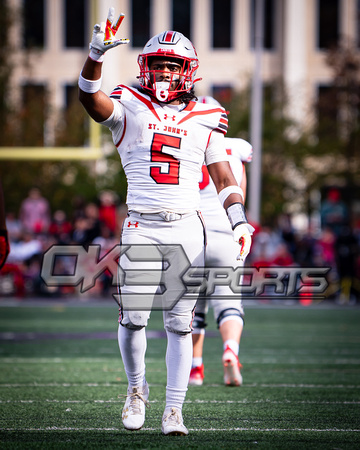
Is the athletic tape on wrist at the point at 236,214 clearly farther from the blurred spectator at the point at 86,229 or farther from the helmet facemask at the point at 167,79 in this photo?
the blurred spectator at the point at 86,229

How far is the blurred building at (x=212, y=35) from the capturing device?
26.0 m

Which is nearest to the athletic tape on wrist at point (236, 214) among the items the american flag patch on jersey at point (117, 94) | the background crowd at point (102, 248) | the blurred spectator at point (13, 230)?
the american flag patch on jersey at point (117, 94)

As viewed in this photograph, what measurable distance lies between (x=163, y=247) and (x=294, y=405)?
1455 millimetres

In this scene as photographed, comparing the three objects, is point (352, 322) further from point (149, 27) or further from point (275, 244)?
point (149, 27)

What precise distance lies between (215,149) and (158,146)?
31cm

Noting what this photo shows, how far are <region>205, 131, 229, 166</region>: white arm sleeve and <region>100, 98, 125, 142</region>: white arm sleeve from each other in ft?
1.43

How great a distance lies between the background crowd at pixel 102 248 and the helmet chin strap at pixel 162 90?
10035mm

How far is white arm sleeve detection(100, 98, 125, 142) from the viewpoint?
12.6 feet

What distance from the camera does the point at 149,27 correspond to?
1033 inches

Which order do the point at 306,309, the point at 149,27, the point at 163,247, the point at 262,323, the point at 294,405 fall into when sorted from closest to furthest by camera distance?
the point at 163,247 → the point at 294,405 → the point at 262,323 → the point at 306,309 → the point at 149,27

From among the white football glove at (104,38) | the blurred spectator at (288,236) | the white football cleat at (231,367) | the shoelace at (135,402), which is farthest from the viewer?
the blurred spectator at (288,236)

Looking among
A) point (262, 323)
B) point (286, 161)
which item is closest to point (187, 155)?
point (262, 323)

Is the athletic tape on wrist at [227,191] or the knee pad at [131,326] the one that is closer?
the knee pad at [131,326]

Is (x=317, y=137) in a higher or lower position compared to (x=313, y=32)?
lower
